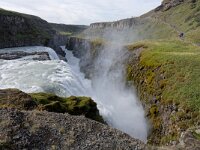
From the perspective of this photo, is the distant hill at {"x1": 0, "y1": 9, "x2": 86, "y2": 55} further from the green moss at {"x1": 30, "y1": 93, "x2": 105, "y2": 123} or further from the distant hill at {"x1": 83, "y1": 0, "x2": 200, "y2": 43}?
the green moss at {"x1": 30, "y1": 93, "x2": 105, "y2": 123}

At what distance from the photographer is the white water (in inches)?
1859

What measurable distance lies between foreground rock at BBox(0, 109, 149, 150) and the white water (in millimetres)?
20843

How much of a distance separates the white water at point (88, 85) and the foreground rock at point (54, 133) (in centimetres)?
2084

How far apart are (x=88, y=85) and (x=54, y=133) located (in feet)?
176

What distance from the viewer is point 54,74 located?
5838cm

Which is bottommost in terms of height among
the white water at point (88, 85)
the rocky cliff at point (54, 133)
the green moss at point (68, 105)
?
the white water at point (88, 85)

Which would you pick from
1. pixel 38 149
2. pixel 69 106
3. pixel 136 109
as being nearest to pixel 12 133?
pixel 38 149

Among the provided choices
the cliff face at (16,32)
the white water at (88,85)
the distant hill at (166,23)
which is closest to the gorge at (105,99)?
the white water at (88,85)

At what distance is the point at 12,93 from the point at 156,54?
30757 mm

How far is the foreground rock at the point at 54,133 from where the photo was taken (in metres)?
22.0

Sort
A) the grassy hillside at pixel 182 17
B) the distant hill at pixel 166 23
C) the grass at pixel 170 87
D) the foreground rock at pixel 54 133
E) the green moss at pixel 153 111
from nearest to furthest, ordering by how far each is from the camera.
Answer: the foreground rock at pixel 54 133, the grass at pixel 170 87, the green moss at pixel 153 111, the grassy hillside at pixel 182 17, the distant hill at pixel 166 23

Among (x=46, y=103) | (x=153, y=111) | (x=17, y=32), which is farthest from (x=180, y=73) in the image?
(x=17, y=32)

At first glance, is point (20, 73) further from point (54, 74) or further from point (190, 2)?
point (190, 2)

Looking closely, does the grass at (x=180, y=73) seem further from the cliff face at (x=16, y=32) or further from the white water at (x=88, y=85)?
the cliff face at (x=16, y=32)
